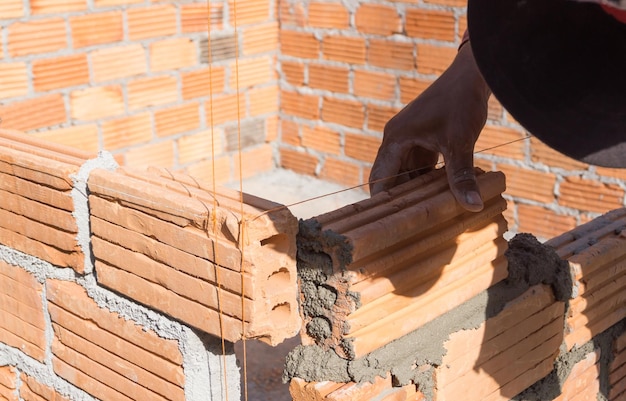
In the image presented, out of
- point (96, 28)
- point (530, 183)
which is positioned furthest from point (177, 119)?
point (530, 183)

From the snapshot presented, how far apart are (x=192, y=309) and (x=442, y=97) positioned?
3.24ft

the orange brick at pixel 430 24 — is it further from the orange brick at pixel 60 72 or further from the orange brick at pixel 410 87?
the orange brick at pixel 60 72

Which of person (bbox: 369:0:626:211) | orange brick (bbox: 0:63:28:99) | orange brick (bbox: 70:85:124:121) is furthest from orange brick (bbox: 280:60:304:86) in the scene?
person (bbox: 369:0:626:211)

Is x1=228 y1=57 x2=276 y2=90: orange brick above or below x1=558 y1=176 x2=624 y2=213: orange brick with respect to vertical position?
above

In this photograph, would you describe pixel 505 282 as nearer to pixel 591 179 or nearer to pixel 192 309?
pixel 192 309

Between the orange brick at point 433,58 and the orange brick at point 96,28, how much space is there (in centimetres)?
208

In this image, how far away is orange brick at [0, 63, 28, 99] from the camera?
16.2 feet

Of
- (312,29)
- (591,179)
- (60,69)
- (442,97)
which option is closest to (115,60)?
(60,69)

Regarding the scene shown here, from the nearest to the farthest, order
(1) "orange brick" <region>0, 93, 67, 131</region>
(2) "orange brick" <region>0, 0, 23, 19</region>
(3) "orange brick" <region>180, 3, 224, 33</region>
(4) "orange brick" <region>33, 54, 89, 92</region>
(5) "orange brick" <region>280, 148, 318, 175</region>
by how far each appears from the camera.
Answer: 1. (2) "orange brick" <region>0, 0, 23, 19</region>
2. (1) "orange brick" <region>0, 93, 67, 131</region>
3. (4) "orange brick" <region>33, 54, 89, 92</region>
4. (3) "orange brick" <region>180, 3, 224, 33</region>
5. (5) "orange brick" <region>280, 148, 318, 175</region>

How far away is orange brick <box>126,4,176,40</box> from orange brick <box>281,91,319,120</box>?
1.22 metres

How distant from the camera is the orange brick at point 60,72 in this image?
511 cm

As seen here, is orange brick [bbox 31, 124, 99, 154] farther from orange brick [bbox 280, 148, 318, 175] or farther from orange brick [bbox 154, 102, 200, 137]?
orange brick [bbox 280, 148, 318, 175]

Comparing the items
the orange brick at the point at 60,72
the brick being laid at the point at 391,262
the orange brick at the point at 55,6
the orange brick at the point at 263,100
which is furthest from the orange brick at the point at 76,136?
the brick being laid at the point at 391,262

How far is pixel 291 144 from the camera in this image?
22.2 ft
